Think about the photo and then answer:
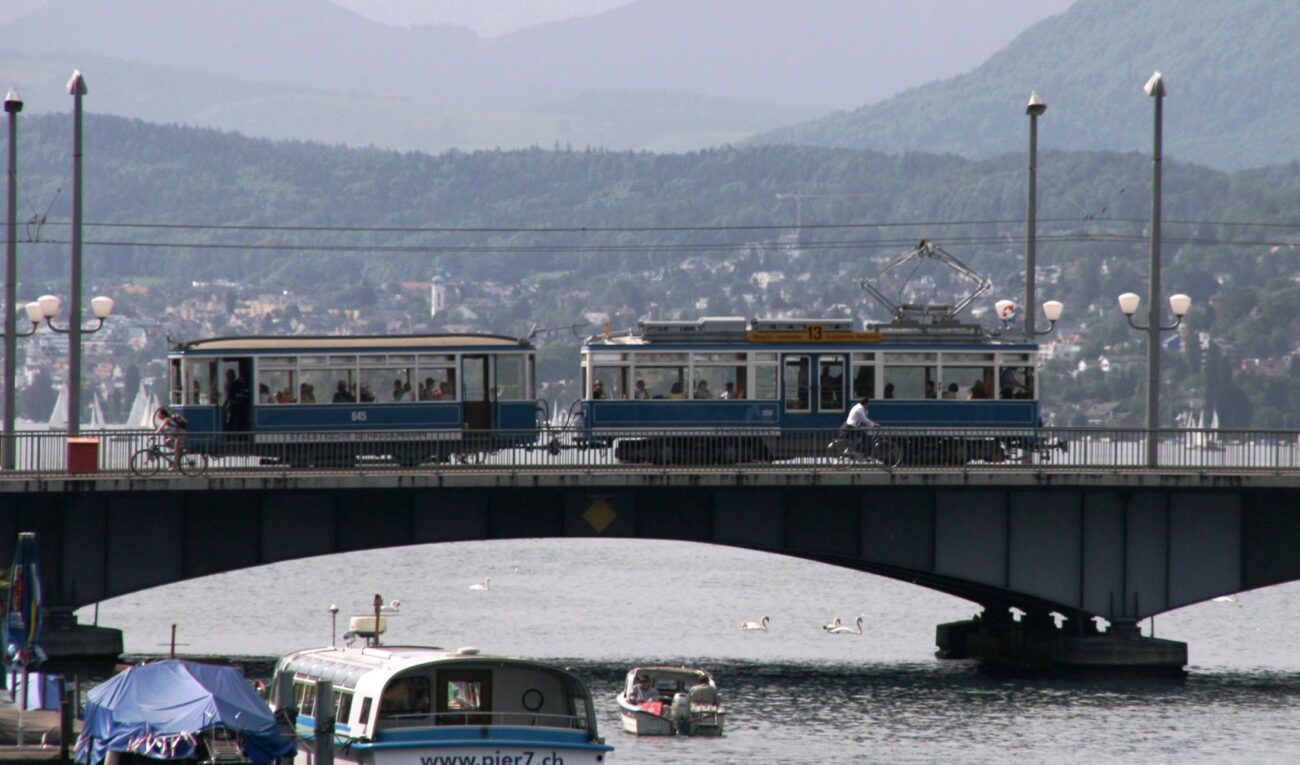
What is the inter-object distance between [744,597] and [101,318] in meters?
54.3

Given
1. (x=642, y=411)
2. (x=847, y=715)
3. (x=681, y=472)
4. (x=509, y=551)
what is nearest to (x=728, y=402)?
(x=642, y=411)

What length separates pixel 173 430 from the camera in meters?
59.2

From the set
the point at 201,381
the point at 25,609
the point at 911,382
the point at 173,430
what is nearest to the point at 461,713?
the point at 25,609

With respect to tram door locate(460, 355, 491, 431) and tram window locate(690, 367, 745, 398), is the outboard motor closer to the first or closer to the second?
tram window locate(690, 367, 745, 398)

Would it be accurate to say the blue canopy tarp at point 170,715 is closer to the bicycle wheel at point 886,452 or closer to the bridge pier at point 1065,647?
the bicycle wheel at point 886,452

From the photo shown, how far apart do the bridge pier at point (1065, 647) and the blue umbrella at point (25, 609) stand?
100 ft

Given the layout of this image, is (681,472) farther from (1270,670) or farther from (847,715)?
(1270,670)

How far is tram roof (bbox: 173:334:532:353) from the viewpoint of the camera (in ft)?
209

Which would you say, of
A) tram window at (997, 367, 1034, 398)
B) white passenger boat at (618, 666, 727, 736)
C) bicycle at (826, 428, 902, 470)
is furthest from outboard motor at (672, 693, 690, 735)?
tram window at (997, 367, 1034, 398)

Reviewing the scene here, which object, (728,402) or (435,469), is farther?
(728,402)

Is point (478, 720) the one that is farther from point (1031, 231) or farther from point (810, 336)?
point (1031, 231)

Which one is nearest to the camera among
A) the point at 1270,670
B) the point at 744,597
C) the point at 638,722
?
the point at 638,722

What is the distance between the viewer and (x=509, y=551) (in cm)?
15025

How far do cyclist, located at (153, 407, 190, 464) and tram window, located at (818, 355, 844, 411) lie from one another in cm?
1838
